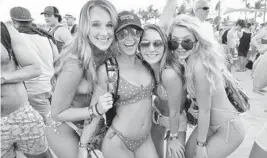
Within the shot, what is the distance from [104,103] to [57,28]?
9.89ft

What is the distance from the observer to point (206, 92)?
1.99 meters

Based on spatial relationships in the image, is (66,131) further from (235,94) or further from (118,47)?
(235,94)

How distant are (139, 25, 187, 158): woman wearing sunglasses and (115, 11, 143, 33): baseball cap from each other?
13cm

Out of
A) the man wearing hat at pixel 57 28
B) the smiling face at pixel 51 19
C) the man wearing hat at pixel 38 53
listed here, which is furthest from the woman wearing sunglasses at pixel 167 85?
the smiling face at pixel 51 19

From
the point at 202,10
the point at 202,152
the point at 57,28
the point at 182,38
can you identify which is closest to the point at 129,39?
the point at 182,38

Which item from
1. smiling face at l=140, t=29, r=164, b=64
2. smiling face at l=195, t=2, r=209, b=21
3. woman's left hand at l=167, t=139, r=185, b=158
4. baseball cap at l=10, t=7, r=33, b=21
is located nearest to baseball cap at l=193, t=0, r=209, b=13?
smiling face at l=195, t=2, r=209, b=21

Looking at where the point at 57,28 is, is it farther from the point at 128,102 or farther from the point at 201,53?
the point at 201,53

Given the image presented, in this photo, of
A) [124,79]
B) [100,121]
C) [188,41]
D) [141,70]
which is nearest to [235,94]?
[188,41]

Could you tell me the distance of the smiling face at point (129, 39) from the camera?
196 cm

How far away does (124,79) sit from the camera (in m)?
1.94

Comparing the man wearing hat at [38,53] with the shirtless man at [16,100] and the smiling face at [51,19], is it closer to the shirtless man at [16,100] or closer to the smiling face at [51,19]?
the shirtless man at [16,100]

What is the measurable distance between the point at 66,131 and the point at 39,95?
1.31 meters

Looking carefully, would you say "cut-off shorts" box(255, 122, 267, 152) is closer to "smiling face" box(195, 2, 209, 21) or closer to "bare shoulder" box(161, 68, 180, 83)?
"bare shoulder" box(161, 68, 180, 83)

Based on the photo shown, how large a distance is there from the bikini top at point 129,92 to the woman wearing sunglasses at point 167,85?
8.1 inches
